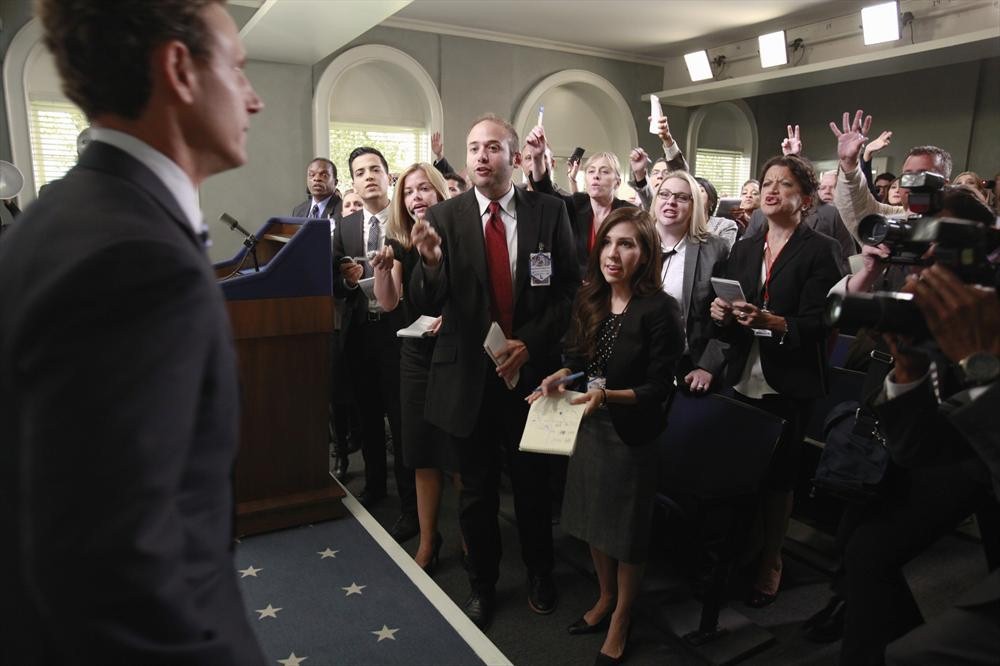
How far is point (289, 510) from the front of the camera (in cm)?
251

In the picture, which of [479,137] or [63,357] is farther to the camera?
[479,137]

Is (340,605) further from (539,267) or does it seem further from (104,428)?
(104,428)

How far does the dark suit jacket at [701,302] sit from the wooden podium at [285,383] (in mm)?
1444

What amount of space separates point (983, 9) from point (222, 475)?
7.82 metres

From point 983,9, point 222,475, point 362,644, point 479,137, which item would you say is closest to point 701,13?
point 983,9

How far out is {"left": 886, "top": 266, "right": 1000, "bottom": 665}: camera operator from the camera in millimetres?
1103

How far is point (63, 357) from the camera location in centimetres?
58

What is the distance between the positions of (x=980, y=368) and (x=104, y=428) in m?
1.29

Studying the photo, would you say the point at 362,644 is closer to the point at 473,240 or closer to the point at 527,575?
the point at 527,575

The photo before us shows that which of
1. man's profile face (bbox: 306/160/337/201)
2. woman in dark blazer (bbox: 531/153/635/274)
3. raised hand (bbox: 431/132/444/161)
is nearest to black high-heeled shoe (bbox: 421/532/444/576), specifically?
woman in dark blazer (bbox: 531/153/635/274)

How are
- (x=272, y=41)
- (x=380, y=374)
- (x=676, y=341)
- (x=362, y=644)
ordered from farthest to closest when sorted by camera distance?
(x=272, y=41), (x=380, y=374), (x=676, y=341), (x=362, y=644)

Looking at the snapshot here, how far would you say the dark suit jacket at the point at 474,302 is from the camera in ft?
7.24

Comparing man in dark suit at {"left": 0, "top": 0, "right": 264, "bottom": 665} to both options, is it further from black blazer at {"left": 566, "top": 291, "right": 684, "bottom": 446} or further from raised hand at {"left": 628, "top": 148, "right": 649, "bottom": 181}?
raised hand at {"left": 628, "top": 148, "right": 649, "bottom": 181}

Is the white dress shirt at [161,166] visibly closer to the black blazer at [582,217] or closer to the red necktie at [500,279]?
the red necktie at [500,279]
